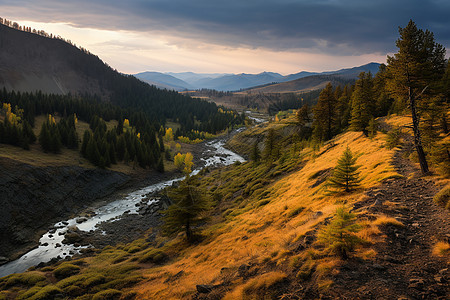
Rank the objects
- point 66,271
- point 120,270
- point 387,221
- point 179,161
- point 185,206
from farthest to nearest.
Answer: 1. point 179,161
2. point 185,206
3. point 66,271
4. point 120,270
5. point 387,221

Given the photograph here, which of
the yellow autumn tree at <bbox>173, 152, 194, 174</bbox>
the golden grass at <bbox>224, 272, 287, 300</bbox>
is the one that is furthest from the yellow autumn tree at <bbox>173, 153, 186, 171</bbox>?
the golden grass at <bbox>224, 272, 287, 300</bbox>

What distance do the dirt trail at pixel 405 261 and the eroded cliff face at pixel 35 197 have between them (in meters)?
55.9

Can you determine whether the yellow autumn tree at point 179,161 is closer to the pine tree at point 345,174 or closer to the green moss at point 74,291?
the green moss at point 74,291

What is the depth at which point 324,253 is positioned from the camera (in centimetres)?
1425

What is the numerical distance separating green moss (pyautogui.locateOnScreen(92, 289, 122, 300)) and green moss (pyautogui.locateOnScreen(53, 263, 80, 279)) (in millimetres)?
12104

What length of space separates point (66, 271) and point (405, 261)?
3750 centimetres

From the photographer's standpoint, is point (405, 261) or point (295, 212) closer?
point (405, 261)

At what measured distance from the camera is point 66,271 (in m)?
29.9

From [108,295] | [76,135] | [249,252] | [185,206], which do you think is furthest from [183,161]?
[249,252]

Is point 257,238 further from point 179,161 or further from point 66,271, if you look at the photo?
point 179,161

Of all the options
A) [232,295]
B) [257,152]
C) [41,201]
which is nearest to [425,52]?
[232,295]

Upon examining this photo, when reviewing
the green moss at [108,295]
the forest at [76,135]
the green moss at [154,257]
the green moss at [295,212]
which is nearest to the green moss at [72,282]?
the green moss at [108,295]

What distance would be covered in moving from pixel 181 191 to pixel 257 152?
1870 inches

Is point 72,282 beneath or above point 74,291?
beneath
